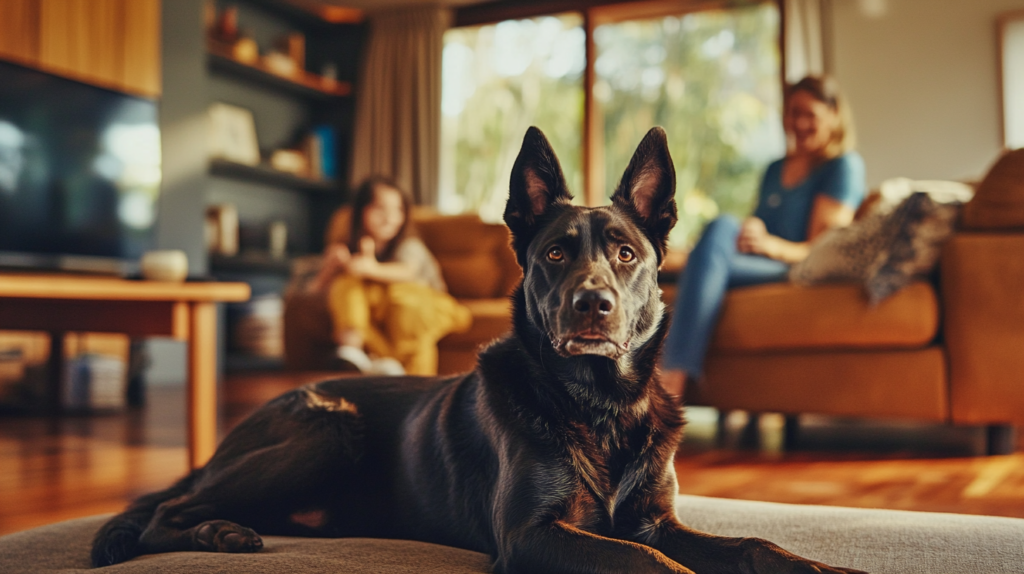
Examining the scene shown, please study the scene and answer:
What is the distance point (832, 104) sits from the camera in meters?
3.31

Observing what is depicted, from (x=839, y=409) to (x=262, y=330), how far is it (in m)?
4.75

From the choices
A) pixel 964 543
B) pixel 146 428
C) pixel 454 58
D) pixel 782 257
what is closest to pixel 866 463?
pixel 782 257

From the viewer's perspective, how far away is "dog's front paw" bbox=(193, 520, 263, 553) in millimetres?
1241

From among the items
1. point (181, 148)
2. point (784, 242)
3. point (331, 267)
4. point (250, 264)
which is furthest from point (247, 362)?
point (784, 242)

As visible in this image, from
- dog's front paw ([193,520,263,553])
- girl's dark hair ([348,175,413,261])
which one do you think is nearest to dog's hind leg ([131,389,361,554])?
dog's front paw ([193,520,263,553])

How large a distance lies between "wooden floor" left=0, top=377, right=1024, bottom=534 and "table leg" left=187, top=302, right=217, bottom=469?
0.13 metres

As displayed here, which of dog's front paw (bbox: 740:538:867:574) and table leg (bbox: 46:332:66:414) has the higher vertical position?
dog's front paw (bbox: 740:538:867:574)

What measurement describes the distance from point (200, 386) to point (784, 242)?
2377 millimetres

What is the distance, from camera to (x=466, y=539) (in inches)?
51.6

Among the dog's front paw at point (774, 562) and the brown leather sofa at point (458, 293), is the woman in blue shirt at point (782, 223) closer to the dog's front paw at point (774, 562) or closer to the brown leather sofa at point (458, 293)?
the brown leather sofa at point (458, 293)

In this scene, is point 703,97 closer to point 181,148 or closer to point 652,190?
point 181,148

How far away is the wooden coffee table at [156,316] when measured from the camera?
2.30 meters

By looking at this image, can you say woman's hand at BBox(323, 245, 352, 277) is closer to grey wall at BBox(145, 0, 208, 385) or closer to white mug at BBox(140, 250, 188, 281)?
white mug at BBox(140, 250, 188, 281)

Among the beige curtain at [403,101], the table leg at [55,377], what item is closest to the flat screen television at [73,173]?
the table leg at [55,377]
